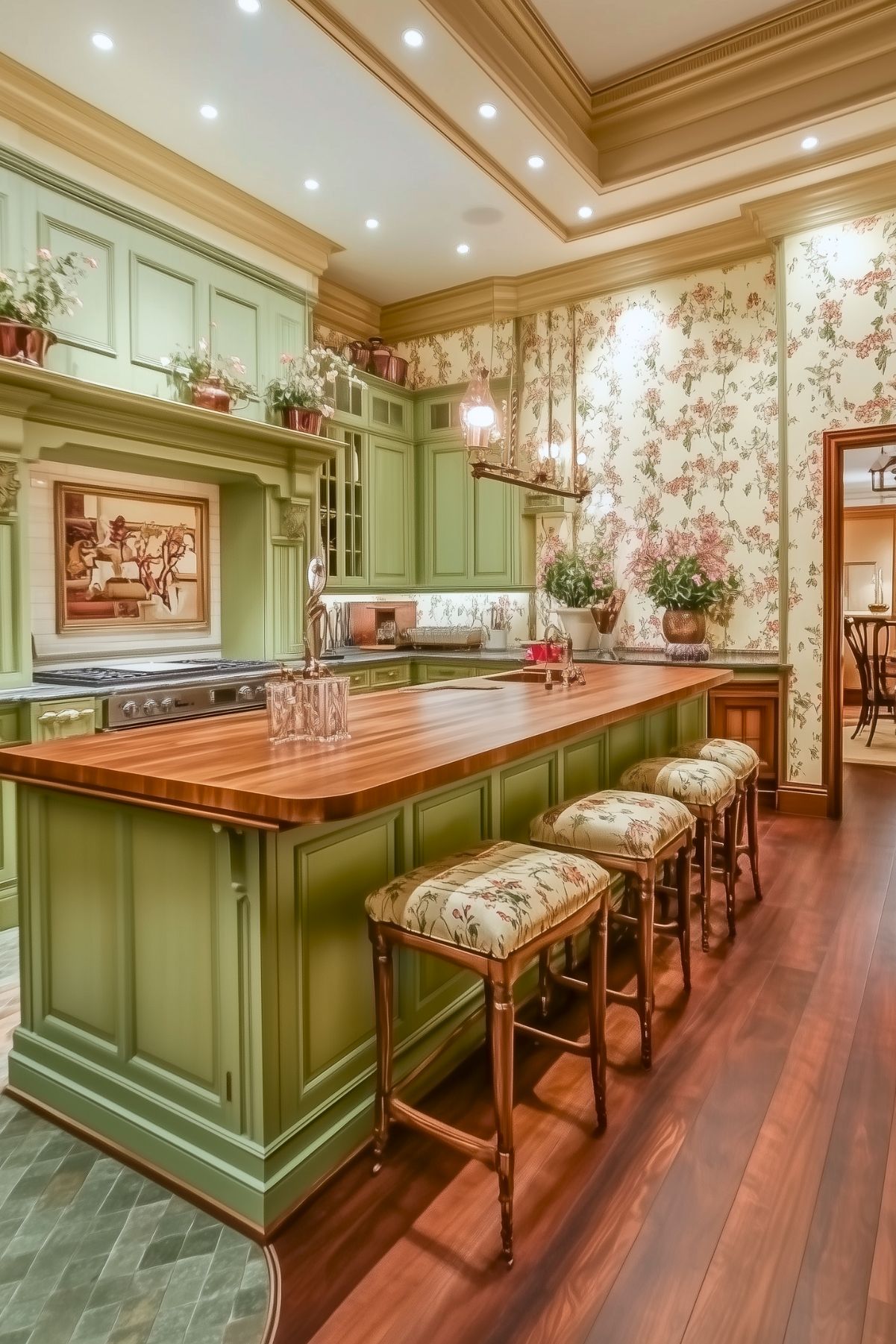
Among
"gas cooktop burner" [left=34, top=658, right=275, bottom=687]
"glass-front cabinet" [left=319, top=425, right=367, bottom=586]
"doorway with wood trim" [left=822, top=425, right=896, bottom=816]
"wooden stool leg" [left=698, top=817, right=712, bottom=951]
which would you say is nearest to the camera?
"wooden stool leg" [left=698, top=817, right=712, bottom=951]

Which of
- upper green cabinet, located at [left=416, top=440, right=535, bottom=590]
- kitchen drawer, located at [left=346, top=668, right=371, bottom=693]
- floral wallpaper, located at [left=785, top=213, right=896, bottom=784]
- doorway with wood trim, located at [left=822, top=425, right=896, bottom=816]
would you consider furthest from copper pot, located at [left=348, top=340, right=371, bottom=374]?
doorway with wood trim, located at [left=822, top=425, right=896, bottom=816]

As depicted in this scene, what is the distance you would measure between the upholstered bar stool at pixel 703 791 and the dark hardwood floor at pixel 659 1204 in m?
0.48

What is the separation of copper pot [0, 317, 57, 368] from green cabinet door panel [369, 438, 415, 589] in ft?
9.03

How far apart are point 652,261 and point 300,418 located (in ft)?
8.52

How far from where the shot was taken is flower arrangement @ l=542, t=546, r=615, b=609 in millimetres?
5575

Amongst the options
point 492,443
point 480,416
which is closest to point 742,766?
point 492,443

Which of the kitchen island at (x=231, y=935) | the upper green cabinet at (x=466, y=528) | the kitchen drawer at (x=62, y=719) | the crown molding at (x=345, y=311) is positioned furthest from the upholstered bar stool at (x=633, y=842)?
the crown molding at (x=345, y=311)

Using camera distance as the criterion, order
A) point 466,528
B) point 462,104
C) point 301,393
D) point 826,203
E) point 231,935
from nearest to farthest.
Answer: point 231,935 < point 462,104 < point 826,203 < point 301,393 < point 466,528

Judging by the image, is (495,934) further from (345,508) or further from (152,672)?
(345,508)

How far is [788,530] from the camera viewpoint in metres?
4.79

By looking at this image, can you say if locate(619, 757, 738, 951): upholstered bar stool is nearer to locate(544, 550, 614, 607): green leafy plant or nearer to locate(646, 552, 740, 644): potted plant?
locate(646, 552, 740, 644): potted plant

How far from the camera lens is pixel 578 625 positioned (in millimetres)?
5641

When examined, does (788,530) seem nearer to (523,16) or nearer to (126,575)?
(523,16)

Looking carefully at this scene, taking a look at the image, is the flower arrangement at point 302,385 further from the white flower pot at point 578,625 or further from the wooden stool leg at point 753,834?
the wooden stool leg at point 753,834
